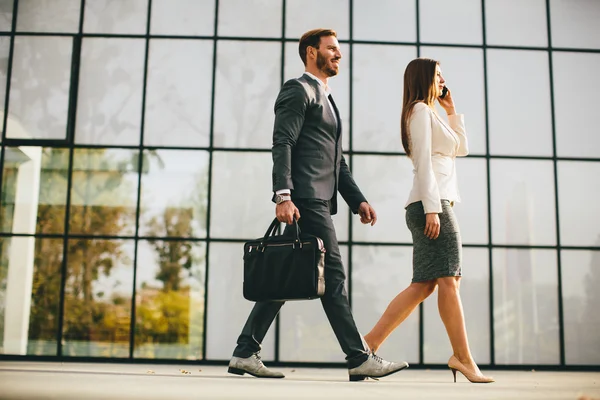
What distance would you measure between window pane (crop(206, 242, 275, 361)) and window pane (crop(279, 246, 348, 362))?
0.10m

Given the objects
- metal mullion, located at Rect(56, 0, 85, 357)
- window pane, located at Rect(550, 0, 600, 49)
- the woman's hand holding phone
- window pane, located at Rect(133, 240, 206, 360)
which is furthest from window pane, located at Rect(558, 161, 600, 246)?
metal mullion, located at Rect(56, 0, 85, 357)

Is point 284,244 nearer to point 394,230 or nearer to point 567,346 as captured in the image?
point 394,230

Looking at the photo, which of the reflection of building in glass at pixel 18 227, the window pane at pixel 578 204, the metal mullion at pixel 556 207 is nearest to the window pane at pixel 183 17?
the reflection of building in glass at pixel 18 227

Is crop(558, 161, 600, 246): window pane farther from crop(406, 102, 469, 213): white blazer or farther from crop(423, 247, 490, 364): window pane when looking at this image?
crop(406, 102, 469, 213): white blazer

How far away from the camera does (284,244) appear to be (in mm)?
3176

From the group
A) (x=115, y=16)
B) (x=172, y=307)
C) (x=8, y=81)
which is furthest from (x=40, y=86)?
(x=172, y=307)

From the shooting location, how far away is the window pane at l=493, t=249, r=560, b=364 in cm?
502

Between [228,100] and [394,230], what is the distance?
1756mm

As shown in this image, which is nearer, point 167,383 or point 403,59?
point 167,383

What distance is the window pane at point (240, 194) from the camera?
5082 millimetres

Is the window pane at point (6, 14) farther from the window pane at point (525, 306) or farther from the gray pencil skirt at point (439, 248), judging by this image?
the window pane at point (525, 306)

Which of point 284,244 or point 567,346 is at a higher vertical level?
point 284,244

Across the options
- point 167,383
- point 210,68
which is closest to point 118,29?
point 210,68

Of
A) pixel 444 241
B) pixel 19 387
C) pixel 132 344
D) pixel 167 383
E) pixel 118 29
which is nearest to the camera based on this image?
pixel 19 387
